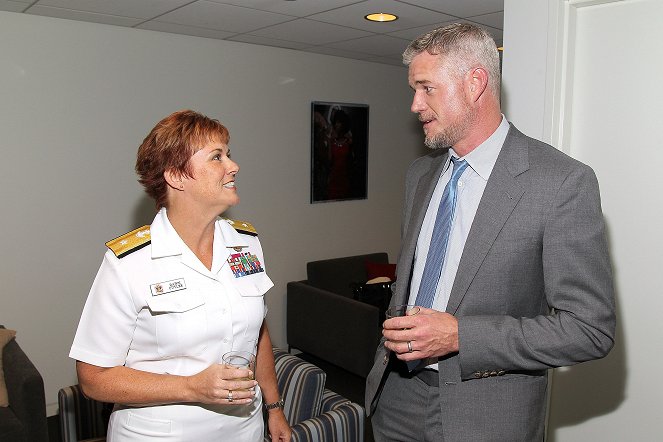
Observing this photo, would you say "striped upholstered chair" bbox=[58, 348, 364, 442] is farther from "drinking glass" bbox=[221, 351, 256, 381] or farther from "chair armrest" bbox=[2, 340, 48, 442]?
"drinking glass" bbox=[221, 351, 256, 381]

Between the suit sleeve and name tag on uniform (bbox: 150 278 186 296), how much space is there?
0.86 metres

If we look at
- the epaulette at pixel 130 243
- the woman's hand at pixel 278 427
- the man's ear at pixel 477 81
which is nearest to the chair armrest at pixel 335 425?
the woman's hand at pixel 278 427

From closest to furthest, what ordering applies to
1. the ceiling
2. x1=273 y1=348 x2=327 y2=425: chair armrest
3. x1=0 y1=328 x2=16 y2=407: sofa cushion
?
x1=273 y1=348 x2=327 y2=425: chair armrest
x1=0 y1=328 x2=16 y2=407: sofa cushion
the ceiling

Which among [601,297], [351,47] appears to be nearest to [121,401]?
[601,297]

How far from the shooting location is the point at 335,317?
5.07m

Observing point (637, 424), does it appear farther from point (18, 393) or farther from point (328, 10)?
point (18, 393)

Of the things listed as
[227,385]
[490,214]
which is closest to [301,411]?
[227,385]

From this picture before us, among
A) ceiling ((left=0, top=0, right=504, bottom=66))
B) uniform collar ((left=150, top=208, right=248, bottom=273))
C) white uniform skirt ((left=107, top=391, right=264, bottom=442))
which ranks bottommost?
white uniform skirt ((left=107, top=391, right=264, bottom=442))

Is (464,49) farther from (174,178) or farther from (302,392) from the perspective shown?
(302,392)

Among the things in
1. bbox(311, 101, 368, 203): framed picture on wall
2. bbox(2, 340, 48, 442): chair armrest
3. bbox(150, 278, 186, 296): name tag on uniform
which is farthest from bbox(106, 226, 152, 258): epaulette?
bbox(311, 101, 368, 203): framed picture on wall

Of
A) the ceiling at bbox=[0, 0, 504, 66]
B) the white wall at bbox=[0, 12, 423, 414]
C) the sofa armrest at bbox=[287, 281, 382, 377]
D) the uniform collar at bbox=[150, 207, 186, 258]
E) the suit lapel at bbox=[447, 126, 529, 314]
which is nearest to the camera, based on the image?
the suit lapel at bbox=[447, 126, 529, 314]

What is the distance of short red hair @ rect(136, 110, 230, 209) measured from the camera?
1.90m

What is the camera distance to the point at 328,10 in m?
3.88

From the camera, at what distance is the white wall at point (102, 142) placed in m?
4.18
